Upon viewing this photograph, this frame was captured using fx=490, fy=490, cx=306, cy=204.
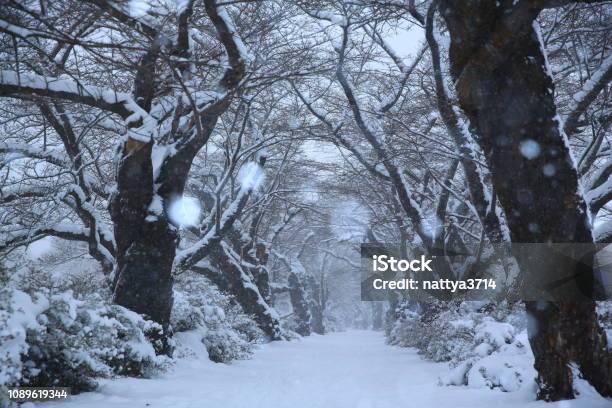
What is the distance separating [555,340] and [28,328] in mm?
4322

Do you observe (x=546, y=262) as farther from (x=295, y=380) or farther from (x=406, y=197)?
(x=406, y=197)

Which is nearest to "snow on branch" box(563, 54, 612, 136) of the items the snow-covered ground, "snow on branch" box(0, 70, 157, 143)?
the snow-covered ground

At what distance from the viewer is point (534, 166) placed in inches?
162

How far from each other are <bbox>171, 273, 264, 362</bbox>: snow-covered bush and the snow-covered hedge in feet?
10.3

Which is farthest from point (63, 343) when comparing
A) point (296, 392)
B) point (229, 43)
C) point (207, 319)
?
point (207, 319)

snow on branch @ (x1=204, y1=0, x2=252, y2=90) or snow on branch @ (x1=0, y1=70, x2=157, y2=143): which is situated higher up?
snow on branch @ (x1=204, y1=0, x2=252, y2=90)

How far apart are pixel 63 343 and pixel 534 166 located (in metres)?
4.41

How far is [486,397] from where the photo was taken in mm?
4922

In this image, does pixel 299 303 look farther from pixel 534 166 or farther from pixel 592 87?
pixel 534 166

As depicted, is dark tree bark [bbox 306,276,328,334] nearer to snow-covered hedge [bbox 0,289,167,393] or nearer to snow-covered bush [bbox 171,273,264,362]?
snow-covered bush [bbox 171,273,264,362]

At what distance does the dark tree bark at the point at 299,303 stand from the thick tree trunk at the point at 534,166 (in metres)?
20.5

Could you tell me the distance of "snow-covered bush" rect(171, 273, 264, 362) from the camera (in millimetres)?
9328

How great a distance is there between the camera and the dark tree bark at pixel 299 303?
24.5m

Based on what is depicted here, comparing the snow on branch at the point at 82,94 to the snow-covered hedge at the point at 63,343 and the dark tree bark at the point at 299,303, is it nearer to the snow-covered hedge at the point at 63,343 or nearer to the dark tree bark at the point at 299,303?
the snow-covered hedge at the point at 63,343
